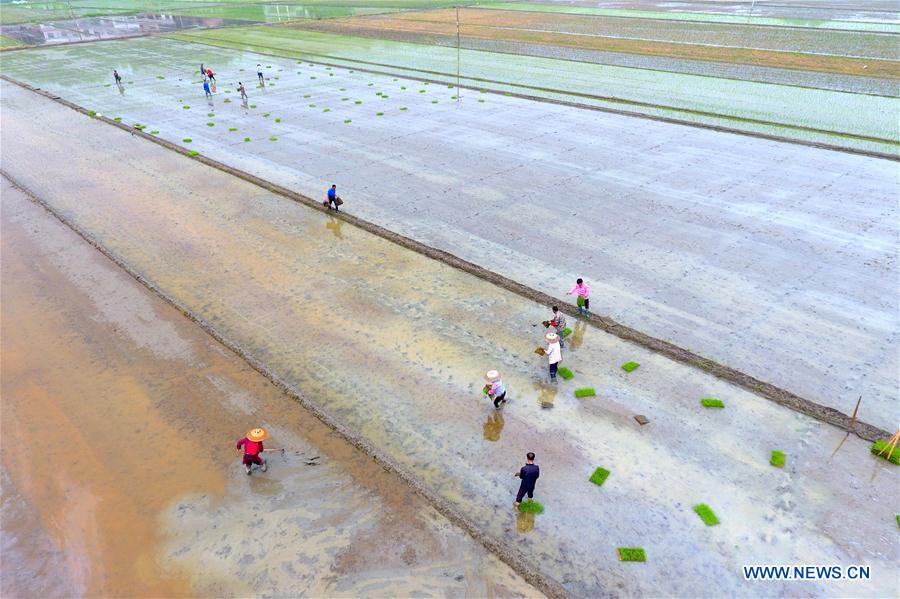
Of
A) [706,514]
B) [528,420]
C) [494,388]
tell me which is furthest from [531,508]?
[706,514]

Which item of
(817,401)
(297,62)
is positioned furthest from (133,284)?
(297,62)

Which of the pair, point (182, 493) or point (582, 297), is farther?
point (582, 297)

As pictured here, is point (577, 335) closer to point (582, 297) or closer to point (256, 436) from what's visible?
point (582, 297)

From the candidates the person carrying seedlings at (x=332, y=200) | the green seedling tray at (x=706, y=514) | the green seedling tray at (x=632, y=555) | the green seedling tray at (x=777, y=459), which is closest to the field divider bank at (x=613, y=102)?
the person carrying seedlings at (x=332, y=200)

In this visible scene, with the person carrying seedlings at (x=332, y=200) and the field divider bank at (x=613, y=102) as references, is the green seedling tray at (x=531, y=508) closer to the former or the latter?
the person carrying seedlings at (x=332, y=200)

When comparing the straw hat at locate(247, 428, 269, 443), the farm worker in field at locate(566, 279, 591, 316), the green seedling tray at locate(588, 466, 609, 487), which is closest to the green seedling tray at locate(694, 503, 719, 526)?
the green seedling tray at locate(588, 466, 609, 487)
